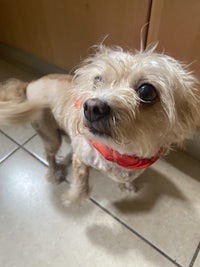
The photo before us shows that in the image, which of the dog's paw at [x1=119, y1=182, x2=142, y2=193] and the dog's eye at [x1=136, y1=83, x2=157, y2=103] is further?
the dog's paw at [x1=119, y1=182, x2=142, y2=193]

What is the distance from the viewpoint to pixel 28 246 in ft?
3.50

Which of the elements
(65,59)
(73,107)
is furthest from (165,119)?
(65,59)

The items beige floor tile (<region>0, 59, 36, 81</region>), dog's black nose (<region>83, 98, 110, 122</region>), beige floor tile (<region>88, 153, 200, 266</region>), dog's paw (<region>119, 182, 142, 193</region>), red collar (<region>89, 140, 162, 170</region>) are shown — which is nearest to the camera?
dog's black nose (<region>83, 98, 110, 122</region>)

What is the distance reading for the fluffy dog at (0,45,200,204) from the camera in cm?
67

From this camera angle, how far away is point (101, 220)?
1.13 meters

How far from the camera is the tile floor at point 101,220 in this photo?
1.04m

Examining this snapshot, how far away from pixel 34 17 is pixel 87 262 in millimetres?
1040

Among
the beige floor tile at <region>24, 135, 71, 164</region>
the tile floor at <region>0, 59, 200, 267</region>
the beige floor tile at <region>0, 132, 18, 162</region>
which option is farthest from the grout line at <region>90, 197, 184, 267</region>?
the beige floor tile at <region>0, 132, 18, 162</region>

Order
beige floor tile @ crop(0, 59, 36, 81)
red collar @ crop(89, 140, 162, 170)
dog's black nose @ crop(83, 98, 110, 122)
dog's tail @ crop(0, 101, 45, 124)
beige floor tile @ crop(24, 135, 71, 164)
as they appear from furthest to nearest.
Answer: beige floor tile @ crop(0, 59, 36, 81) < beige floor tile @ crop(24, 135, 71, 164) < red collar @ crop(89, 140, 162, 170) < dog's tail @ crop(0, 101, 45, 124) < dog's black nose @ crop(83, 98, 110, 122)

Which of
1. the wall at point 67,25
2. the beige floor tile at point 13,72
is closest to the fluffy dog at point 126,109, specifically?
the wall at point 67,25

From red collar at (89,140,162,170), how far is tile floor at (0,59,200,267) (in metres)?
0.35

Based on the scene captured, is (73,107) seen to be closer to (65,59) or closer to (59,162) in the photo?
(59,162)

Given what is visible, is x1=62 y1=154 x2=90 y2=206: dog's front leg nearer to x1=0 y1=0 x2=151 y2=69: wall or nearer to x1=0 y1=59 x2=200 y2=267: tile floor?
x1=0 y1=59 x2=200 y2=267: tile floor

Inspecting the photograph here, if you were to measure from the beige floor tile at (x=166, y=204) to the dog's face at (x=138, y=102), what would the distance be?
0.45 m
